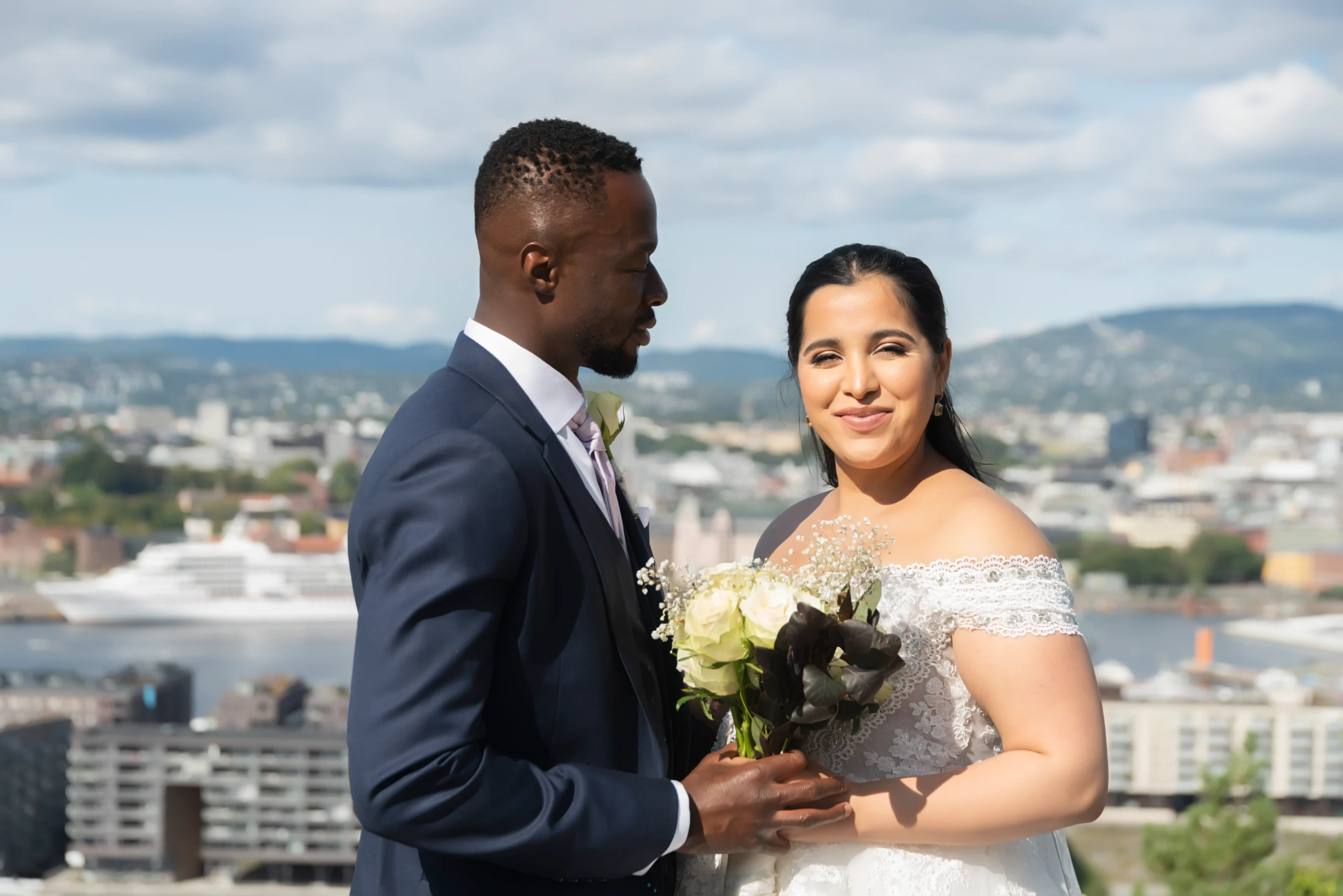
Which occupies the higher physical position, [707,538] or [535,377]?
[535,377]

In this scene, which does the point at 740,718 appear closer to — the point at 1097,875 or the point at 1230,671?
the point at 1097,875

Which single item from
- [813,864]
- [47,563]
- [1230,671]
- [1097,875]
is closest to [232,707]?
[1097,875]

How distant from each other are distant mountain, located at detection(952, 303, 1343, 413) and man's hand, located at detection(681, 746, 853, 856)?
225 feet

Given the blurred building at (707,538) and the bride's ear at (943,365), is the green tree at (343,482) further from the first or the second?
the bride's ear at (943,365)

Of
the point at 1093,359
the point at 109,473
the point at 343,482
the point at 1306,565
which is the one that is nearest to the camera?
the point at 1306,565

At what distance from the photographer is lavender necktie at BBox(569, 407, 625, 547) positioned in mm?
1398

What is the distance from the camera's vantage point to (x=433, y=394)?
1308mm

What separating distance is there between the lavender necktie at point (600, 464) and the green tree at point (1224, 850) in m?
9.47

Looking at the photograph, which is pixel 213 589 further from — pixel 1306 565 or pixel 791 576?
pixel 791 576

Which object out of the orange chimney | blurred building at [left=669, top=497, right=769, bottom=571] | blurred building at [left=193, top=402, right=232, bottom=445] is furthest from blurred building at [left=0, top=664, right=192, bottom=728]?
blurred building at [left=193, top=402, right=232, bottom=445]

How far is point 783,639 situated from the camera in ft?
4.05

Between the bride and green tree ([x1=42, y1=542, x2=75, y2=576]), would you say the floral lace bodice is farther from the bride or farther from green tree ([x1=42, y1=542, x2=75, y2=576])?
green tree ([x1=42, y1=542, x2=75, y2=576])

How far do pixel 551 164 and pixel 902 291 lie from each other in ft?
1.58

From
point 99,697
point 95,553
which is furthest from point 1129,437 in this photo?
point 99,697
